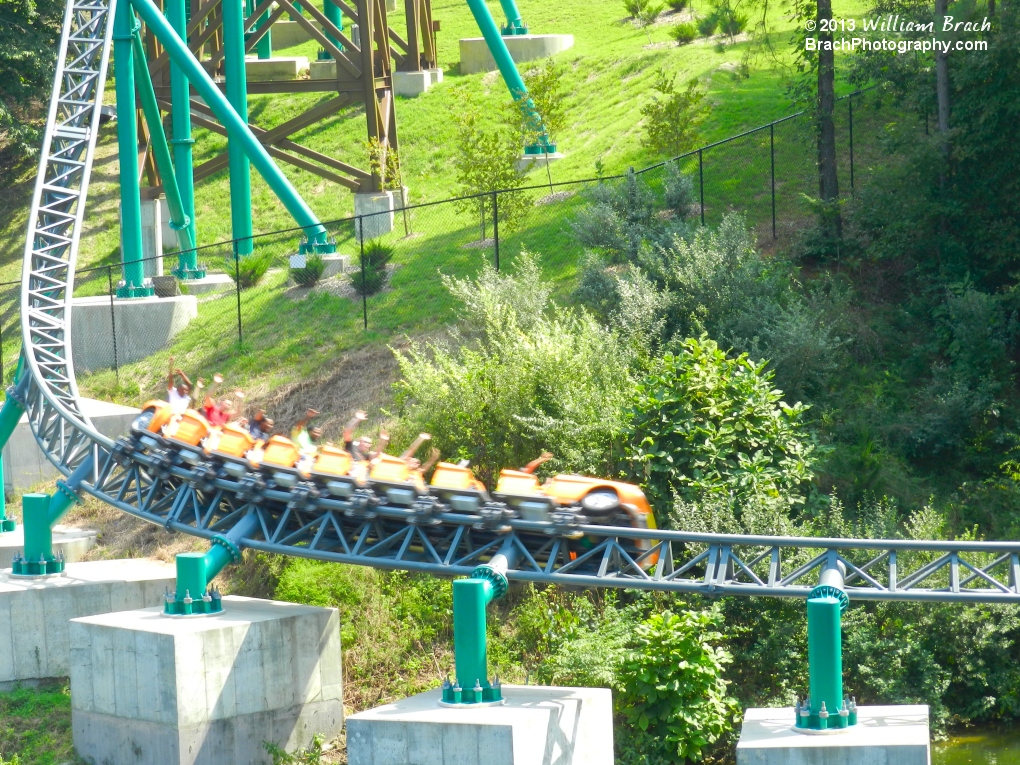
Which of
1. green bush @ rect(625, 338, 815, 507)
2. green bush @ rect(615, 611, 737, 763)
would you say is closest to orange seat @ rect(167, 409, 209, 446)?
green bush @ rect(625, 338, 815, 507)

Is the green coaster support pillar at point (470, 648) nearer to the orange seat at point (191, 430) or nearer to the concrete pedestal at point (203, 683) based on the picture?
the concrete pedestal at point (203, 683)

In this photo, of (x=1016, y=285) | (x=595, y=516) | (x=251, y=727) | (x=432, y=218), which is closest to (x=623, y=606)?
(x=595, y=516)

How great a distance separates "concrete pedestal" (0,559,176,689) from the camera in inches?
681

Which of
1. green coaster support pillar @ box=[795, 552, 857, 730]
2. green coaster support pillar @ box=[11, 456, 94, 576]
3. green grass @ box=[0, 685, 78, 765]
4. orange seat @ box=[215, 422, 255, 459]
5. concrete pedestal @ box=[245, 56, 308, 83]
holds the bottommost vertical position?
green grass @ box=[0, 685, 78, 765]

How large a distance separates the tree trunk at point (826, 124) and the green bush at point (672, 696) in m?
10.7

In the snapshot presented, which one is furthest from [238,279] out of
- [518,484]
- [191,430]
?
[518,484]

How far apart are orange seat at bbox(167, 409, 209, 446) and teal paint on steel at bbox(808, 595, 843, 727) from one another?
302 inches

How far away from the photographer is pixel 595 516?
45.5 feet

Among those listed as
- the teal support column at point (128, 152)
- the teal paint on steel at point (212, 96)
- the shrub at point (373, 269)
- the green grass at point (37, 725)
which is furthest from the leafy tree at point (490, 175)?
the green grass at point (37, 725)

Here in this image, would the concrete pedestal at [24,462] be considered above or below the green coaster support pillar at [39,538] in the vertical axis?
above

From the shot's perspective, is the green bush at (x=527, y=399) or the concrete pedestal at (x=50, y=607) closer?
the concrete pedestal at (x=50, y=607)

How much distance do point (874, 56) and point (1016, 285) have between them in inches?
204

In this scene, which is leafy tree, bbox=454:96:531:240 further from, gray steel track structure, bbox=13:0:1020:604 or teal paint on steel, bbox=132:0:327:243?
gray steel track structure, bbox=13:0:1020:604

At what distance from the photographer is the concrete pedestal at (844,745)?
1129 cm
